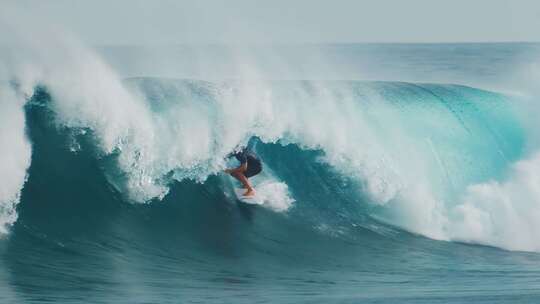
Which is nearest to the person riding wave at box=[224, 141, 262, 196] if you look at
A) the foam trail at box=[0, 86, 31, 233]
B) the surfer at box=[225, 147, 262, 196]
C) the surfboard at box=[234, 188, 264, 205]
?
the surfer at box=[225, 147, 262, 196]

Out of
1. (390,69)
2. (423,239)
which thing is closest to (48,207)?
(423,239)

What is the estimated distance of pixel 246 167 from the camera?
563 inches

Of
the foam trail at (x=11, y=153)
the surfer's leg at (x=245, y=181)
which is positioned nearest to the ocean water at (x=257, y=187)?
the foam trail at (x=11, y=153)

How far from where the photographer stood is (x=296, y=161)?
51.9 feet

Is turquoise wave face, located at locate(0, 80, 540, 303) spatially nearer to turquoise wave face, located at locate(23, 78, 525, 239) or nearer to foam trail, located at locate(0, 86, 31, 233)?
turquoise wave face, located at locate(23, 78, 525, 239)

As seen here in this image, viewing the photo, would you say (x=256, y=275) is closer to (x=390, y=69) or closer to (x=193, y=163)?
(x=193, y=163)

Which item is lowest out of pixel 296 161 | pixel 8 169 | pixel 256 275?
pixel 256 275

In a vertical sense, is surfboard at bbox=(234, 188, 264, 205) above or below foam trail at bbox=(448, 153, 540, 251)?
below

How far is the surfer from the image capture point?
46.9ft

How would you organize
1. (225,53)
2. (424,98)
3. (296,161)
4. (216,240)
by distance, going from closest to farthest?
(216,240) < (296,161) < (225,53) < (424,98)

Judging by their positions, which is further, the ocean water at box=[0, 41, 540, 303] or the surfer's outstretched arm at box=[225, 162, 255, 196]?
the surfer's outstretched arm at box=[225, 162, 255, 196]

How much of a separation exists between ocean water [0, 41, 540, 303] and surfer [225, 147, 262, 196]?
0.39 metres

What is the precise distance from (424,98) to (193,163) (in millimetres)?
6830

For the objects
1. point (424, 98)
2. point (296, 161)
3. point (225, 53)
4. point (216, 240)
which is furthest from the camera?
point (424, 98)
